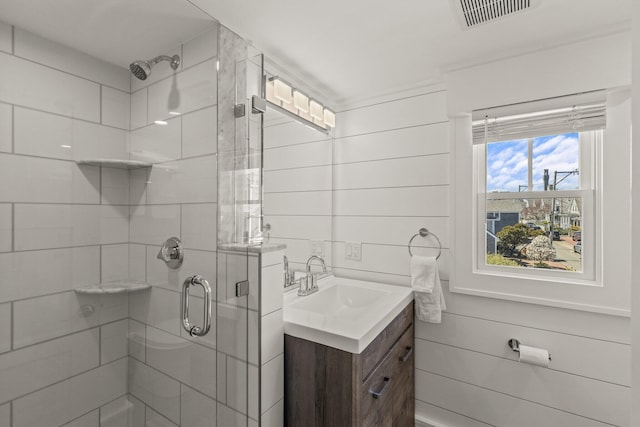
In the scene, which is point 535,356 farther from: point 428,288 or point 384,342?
point 384,342

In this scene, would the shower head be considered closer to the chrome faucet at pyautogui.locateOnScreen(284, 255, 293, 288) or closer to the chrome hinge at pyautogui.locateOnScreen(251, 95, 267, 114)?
the chrome hinge at pyautogui.locateOnScreen(251, 95, 267, 114)

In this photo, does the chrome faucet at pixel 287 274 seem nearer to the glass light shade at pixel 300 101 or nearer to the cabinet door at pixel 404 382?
the cabinet door at pixel 404 382

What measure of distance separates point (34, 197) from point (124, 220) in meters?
0.20

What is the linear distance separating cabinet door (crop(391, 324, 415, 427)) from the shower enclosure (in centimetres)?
A: 77

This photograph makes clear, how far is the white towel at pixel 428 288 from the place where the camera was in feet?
5.60

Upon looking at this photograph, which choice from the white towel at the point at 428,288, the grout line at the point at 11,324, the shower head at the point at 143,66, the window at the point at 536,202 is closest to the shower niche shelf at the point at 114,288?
the grout line at the point at 11,324

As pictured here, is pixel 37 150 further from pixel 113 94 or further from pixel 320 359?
pixel 320 359

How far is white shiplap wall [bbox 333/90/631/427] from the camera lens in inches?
56.7

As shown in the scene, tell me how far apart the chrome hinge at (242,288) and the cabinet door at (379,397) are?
2.01 ft

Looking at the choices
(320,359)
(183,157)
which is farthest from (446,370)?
(183,157)

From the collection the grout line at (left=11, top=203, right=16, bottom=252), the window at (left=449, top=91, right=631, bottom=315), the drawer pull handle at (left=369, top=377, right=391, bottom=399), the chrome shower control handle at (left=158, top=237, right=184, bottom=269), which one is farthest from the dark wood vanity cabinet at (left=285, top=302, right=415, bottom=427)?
the grout line at (left=11, top=203, right=16, bottom=252)

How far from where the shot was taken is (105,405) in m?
0.84

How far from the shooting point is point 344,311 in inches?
71.2

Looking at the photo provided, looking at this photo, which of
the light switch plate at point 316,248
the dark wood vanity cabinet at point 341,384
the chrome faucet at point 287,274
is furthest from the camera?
the light switch plate at point 316,248
